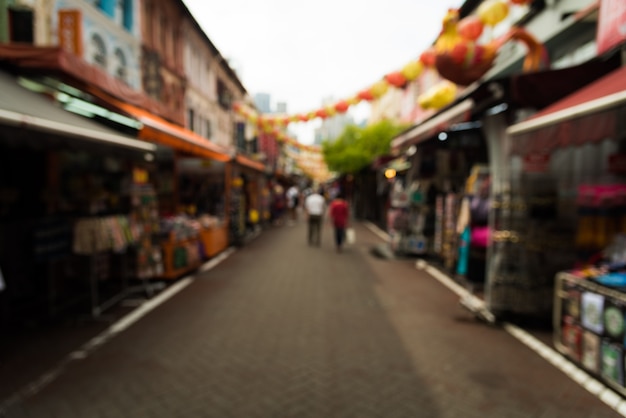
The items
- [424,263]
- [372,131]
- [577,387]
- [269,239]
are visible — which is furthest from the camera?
[372,131]

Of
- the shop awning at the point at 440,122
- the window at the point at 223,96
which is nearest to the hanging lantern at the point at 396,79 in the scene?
the shop awning at the point at 440,122

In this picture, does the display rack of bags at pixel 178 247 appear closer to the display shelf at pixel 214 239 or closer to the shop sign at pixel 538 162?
the display shelf at pixel 214 239

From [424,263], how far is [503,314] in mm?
4485

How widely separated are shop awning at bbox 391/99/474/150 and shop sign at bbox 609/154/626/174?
6.19ft

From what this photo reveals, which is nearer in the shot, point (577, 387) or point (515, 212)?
point (577, 387)

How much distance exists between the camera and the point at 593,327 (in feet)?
12.8

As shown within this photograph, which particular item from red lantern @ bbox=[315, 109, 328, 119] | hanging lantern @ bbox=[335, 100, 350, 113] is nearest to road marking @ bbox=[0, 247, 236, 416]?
hanging lantern @ bbox=[335, 100, 350, 113]

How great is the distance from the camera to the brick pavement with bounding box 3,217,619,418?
332 cm

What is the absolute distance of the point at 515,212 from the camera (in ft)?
17.6

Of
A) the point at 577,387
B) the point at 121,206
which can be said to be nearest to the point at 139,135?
the point at 121,206

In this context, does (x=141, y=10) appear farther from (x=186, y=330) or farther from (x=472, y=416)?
(x=472, y=416)

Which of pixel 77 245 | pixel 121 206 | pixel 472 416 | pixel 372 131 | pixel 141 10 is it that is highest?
pixel 141 10

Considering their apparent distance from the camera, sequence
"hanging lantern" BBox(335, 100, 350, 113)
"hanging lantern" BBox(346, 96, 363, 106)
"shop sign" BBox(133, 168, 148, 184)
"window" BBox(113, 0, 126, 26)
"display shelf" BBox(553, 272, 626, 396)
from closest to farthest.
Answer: "display shelf" BBox(553, 272, 626, 396)
"shop sign" BBox(133, 168, 148, 184)
"hanging lantern" BBox(346, 96, 363, 106)
"window" BBox(113, 0, 126, 26)
"hanging lantern" BBox(335, 100, 350, 113)

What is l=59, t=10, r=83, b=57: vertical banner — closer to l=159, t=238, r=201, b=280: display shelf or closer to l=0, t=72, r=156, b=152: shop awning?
l=0, t=72, r=156, b=152: shop awning
